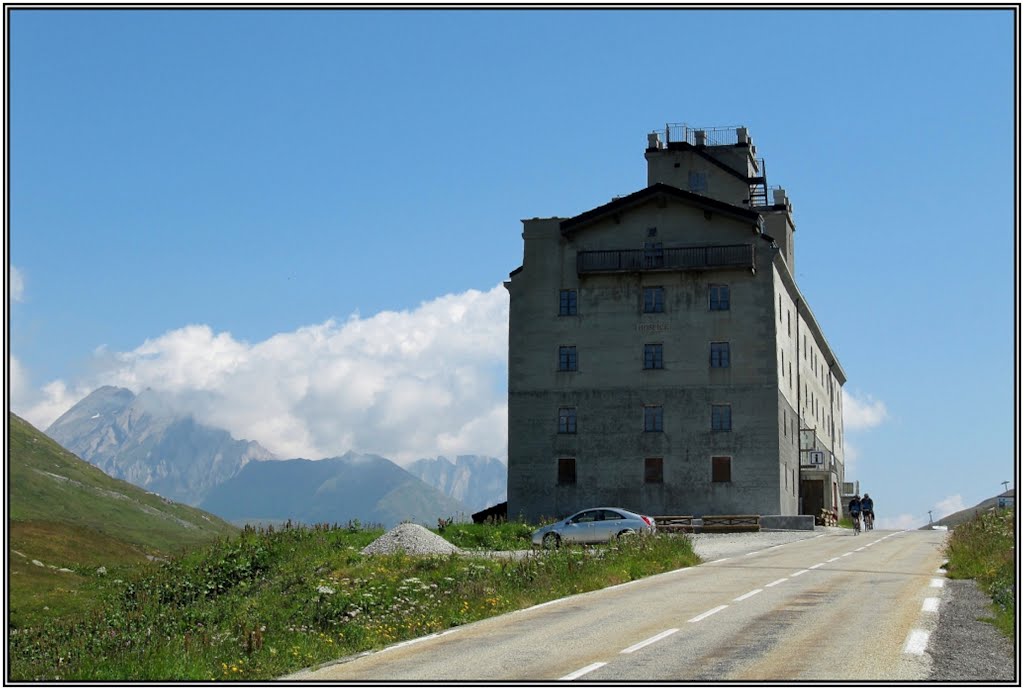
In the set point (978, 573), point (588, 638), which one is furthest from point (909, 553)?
point (588, 638)

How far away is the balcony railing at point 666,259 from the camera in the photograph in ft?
196

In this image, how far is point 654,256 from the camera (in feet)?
200

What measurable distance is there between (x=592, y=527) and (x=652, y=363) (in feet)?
65.3

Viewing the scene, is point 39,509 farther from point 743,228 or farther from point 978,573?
point 978,573

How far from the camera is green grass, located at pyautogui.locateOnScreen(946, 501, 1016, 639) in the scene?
18.4 metres

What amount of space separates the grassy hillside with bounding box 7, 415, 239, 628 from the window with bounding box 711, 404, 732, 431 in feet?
82.3

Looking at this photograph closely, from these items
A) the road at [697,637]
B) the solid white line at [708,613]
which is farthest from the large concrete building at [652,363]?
the solid white line at [708,613]

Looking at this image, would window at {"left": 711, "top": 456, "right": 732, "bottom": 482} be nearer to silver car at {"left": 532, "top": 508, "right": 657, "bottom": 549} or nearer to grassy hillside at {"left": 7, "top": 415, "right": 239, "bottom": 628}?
silver car at {"left": 532, "top": 508, "right": 657, "bottom": 549}

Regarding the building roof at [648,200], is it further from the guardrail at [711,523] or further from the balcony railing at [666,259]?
the guardrail at [711,523]

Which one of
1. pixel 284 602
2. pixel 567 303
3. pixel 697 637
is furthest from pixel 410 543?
pixel 567 303

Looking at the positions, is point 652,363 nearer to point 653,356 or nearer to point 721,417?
point 653,356

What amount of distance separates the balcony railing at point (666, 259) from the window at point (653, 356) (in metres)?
3.78

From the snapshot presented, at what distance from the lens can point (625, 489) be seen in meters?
59.0

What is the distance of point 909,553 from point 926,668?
22623 mm
